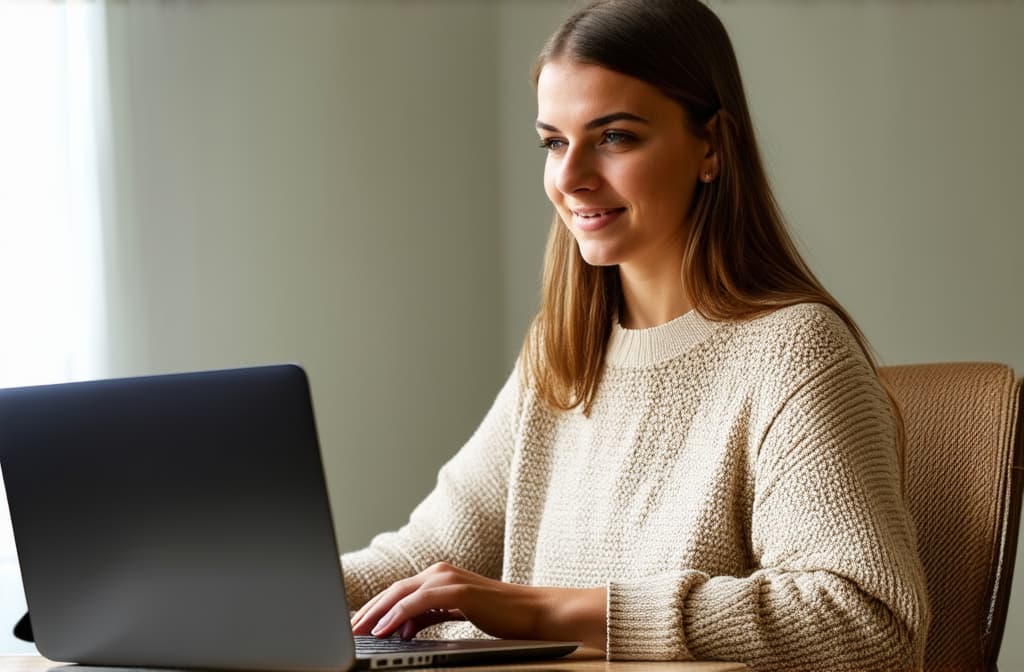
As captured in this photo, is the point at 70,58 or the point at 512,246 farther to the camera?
the point at 512,246

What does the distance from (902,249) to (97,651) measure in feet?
5.94

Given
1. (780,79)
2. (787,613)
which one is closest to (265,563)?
(787,613)

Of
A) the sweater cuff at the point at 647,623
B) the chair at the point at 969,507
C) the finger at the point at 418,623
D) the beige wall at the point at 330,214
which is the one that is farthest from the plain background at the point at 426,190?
the finger at the point at 418,623

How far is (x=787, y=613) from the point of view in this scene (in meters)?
1.09

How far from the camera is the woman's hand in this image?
41.5 inches

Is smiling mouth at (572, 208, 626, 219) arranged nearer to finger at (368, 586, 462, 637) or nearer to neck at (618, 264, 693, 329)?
neck at (618, 264, 693, 329)

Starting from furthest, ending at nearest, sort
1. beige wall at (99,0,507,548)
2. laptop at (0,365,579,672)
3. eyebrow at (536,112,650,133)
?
beige wall at (99,0,507,548), eyebrow at (536,112,650,133), laptop at (0,365,579,672)

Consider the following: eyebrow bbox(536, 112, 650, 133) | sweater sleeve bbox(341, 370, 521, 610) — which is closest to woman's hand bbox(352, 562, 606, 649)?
sweater sleeve bbox(341, 370, 521, 610)

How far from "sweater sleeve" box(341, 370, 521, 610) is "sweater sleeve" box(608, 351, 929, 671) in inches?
16.9

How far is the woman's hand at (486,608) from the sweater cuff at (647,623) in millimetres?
29

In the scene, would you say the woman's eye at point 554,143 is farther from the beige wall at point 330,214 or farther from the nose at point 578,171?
the beige wall at point 330,214

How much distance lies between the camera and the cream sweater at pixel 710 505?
3.57 feet

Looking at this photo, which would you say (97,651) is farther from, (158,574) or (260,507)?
(260,507)

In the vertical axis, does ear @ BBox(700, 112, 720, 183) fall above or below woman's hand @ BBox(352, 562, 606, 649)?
above
